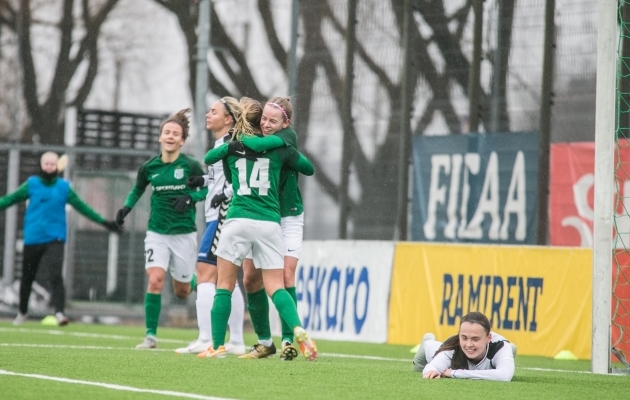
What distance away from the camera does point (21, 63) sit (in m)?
17.9

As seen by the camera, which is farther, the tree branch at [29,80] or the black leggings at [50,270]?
the tree branch at [29,80]

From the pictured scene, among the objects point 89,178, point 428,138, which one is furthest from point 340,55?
point 89,178

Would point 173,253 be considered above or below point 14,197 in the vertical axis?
below

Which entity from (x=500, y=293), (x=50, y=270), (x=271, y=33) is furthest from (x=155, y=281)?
(x=271, y=33)

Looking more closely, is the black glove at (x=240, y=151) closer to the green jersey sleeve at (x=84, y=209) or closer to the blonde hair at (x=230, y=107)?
the blonde hair at (x=230, y=107)

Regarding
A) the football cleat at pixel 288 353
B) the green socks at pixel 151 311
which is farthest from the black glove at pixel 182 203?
the football cleat at pixel 288 353

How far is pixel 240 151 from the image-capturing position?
8266 millimetres

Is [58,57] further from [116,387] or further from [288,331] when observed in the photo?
[116,387]

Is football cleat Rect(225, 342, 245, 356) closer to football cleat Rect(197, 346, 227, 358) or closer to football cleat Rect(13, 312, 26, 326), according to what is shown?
football cleat Rect(197, 346, 227, 358)

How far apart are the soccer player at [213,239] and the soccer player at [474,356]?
2.42 metres

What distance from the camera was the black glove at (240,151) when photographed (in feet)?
27.1

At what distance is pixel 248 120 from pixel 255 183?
506 millimetres

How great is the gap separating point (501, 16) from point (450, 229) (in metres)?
2.23

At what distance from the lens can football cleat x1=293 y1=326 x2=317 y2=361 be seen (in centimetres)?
799
